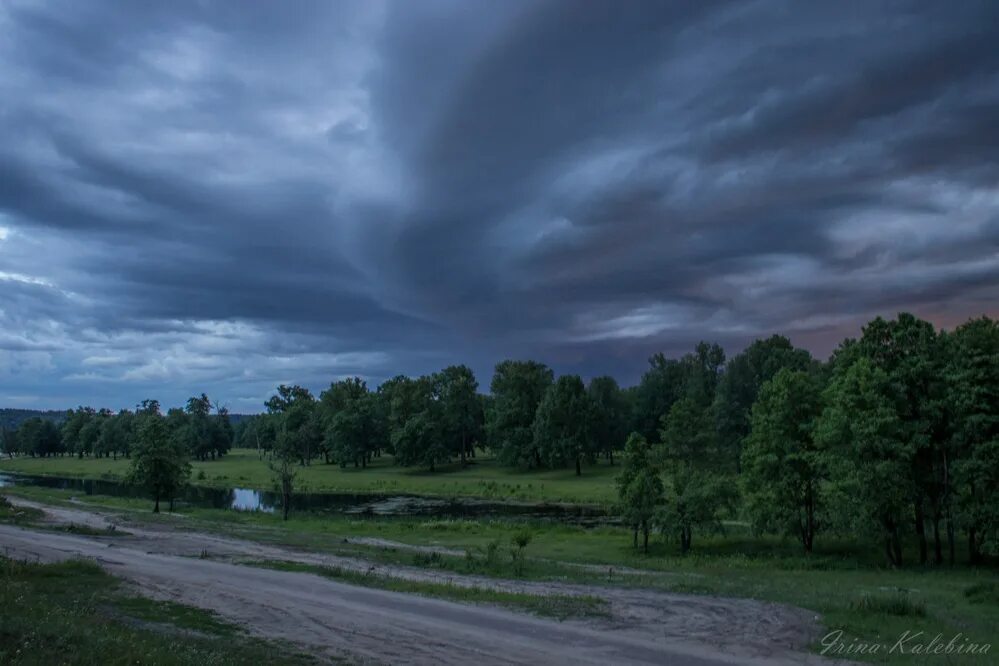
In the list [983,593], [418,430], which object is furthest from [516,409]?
[983,593]

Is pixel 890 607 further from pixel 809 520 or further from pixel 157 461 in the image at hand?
pixel 157 461

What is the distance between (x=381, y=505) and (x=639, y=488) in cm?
4340

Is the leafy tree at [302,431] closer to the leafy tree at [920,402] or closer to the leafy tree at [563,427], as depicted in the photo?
the leafy tree at [563,427]

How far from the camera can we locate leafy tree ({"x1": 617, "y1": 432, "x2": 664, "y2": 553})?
1705 inches

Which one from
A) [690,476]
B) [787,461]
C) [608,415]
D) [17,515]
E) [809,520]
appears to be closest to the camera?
[809,520]

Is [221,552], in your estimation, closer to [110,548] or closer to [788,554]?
[110,548]

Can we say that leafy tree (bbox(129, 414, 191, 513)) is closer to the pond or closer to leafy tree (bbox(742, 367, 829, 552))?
the pond

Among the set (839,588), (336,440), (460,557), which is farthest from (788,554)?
(336,440)

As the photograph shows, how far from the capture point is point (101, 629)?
49.6ft

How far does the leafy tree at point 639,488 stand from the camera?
43.3m

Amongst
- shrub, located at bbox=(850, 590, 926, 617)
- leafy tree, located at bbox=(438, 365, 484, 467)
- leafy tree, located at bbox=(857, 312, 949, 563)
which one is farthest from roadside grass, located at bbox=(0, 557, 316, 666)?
leafy tree, located at bbox=(438, 365, 484, 467)

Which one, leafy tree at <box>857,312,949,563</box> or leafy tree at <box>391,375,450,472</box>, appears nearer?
leafy tree at <box>857,312,949,563</box>

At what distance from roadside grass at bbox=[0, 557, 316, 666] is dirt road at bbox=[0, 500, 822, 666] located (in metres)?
1.33

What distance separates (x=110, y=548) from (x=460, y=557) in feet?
57.4
